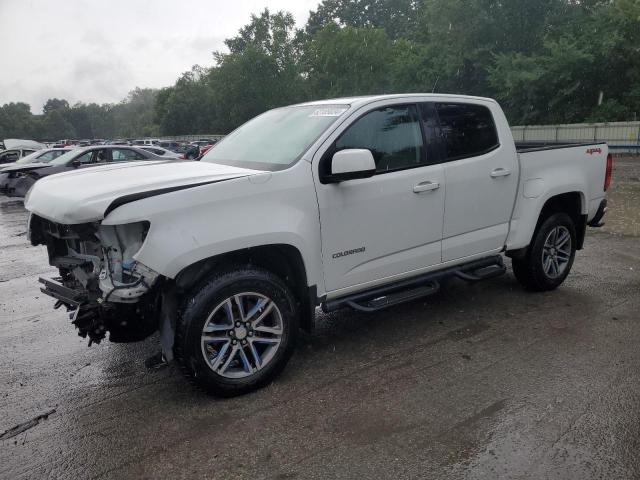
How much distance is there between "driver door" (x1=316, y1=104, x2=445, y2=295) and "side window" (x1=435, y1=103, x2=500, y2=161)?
11.0 inches

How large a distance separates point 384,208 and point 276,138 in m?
1.03

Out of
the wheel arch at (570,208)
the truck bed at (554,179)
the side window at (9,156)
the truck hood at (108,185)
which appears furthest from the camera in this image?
the side window at (9,156)

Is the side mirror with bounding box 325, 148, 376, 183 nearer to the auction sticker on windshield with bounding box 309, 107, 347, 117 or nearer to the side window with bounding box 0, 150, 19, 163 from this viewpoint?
the auction sticker on windshield with bounding box 309, 107, 347, 117

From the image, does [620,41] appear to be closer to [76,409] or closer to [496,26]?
[496,26]

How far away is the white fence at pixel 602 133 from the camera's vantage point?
22.8 m

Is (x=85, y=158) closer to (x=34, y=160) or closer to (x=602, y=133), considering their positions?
(x=34, y=160)

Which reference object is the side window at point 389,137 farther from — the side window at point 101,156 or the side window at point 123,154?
the side window at point 101,156

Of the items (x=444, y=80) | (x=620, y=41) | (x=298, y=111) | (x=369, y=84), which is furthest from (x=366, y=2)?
(x=298, y=111)

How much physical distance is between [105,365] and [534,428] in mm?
3122

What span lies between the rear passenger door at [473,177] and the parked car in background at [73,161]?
1145 centimetres

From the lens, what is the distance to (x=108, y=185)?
3459 millimetres

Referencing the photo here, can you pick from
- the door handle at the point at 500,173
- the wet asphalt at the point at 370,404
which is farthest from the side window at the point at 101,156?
the door handle at the point at 500,173

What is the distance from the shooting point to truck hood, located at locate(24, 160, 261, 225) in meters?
3.14

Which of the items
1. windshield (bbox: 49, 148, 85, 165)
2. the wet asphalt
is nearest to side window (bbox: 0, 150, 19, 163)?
windshield (bbox: 49, 148, 85, 165)
